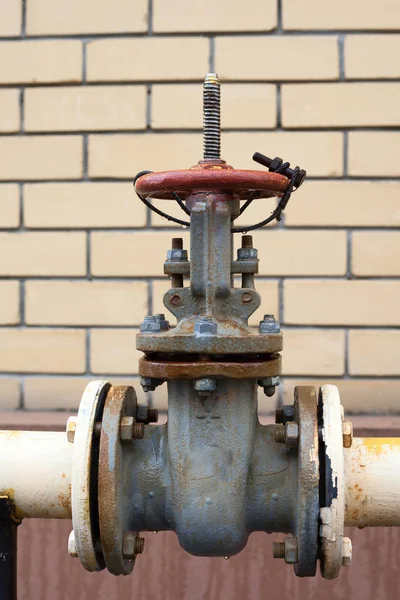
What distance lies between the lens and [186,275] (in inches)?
47.8

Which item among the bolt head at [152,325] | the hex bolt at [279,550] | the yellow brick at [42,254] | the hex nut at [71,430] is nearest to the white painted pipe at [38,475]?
the hex nut at [71,430]

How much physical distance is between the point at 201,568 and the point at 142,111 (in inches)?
62.6

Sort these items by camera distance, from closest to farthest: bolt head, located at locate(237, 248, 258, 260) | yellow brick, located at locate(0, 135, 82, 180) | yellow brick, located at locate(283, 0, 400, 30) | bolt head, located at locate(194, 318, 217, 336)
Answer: bolt head, located at locate(194, 318, 217, 336), bolt head, located at locate(237, 248, 258, 260), yellow brick, located at locate(283, 0, 400, 30), yellow brick, located at locate(0, 135, 82, 180)

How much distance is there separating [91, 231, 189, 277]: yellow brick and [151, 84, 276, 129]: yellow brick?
0.40 meters

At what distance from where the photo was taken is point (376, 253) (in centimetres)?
256

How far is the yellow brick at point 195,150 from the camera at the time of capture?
101 inches

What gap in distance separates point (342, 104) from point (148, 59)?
2.32 ft

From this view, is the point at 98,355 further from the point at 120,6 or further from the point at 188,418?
the point at 188,418

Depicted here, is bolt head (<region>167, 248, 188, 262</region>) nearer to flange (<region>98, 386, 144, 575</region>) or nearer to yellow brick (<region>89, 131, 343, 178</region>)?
flange (<region>98, 386, 144, 575</region>)

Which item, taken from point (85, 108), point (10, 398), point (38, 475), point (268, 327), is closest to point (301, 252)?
point (85, 108)

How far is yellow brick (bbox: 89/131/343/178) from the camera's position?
255cm

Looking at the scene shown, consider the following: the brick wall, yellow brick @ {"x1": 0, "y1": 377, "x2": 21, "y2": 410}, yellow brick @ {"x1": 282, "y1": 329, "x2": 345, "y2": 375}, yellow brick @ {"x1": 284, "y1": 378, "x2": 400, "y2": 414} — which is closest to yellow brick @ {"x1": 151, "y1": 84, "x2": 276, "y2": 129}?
the brick wall

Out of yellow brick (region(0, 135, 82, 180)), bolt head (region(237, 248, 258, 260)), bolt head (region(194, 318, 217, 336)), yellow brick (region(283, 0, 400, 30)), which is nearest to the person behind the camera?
bolt head (region(194, 318, 217, 336))

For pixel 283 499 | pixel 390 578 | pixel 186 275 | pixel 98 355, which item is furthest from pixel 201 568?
pixel 186 275
